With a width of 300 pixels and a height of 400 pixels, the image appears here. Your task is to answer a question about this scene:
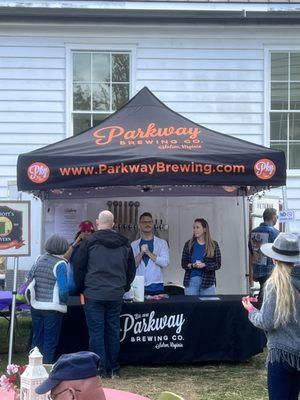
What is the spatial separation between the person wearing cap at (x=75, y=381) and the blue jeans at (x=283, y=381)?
2.23 meters

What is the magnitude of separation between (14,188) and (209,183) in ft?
11.3

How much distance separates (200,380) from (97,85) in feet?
21.8

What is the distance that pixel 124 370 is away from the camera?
24.6 feet

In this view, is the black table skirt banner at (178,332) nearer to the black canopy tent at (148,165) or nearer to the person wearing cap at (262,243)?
the black canopy tent at (148,165)

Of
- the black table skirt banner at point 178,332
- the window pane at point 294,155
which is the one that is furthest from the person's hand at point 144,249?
the window pane at point 294,155

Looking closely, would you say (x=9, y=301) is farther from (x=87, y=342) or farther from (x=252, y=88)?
(x=252, y=88)

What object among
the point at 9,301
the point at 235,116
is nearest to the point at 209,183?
the point at 9,301

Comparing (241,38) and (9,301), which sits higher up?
(241,38)

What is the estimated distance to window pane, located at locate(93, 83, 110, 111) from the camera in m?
12.3

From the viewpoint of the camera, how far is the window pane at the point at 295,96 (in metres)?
12.5

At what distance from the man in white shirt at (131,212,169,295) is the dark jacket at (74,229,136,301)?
1140mm

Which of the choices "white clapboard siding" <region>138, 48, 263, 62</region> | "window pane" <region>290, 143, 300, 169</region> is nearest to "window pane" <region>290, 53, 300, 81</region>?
"white clapboard siding" <region>138, 48, 263, 62</region>

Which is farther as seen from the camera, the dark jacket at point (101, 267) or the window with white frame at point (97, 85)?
the window with white frame at point (97, 85)

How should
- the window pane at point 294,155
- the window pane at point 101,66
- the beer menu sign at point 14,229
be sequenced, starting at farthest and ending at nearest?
the window pane at point 294,155 → the window pane at point 101,66 → the beer menu sign at point 14,229
